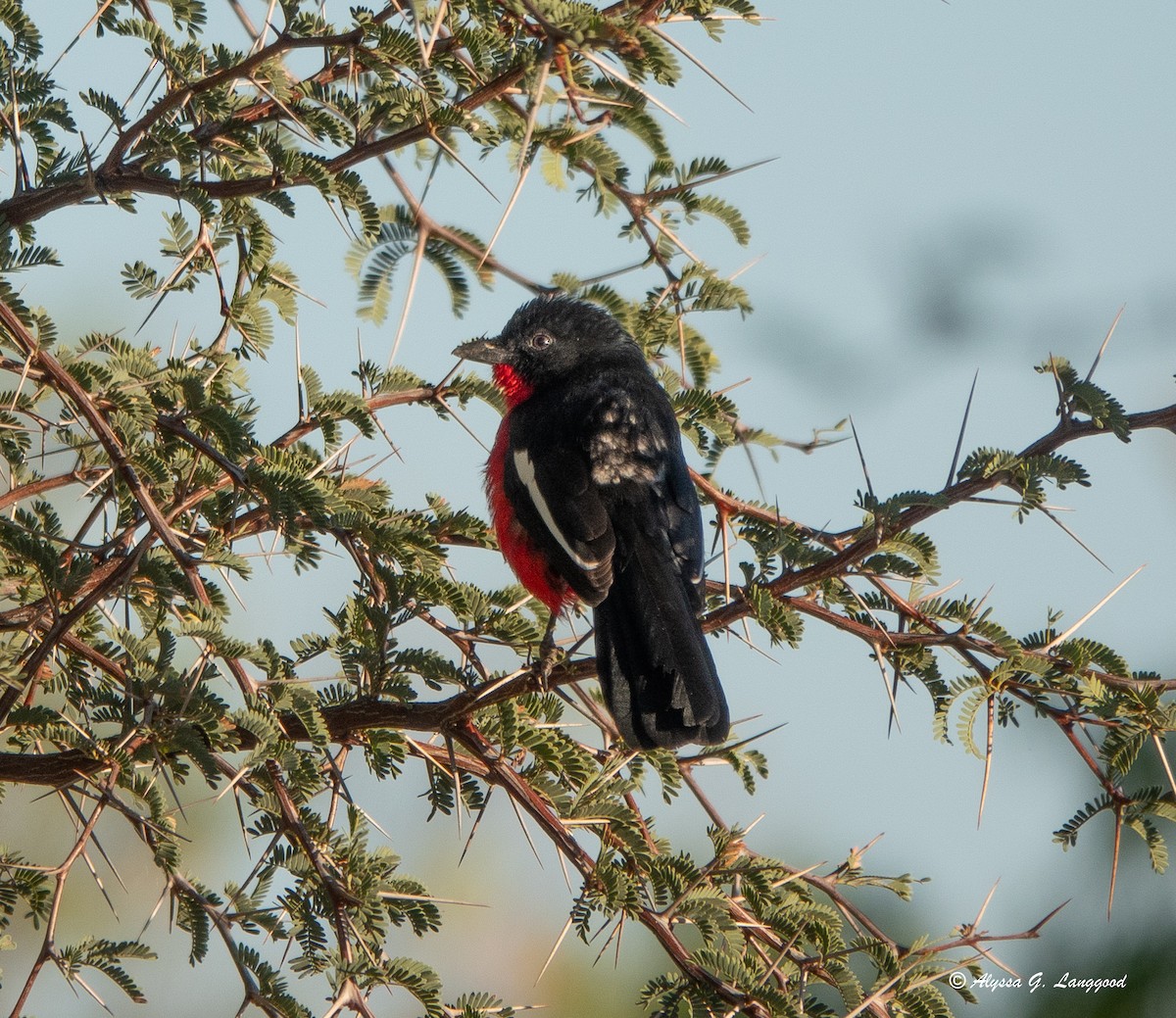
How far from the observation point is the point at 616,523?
408 cm

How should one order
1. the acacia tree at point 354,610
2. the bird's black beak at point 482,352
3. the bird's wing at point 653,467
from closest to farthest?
the acacia tree at point 354,610
the bird's wing at point 653,467
the bird's black beak at point 482,352

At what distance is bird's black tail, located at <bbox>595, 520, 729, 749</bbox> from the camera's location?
3.32m

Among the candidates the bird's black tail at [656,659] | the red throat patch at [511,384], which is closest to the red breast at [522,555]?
the bird's black tail at [656,659]

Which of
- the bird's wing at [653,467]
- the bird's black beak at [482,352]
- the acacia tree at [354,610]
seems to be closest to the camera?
the acacia tree at [354,610]

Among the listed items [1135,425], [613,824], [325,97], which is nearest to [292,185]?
[325,97]

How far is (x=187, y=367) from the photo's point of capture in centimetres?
308

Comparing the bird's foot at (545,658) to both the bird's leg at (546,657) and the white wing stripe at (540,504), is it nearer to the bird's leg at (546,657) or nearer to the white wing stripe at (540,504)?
the bird's leg at (546,657)

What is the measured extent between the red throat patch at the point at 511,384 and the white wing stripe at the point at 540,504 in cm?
70

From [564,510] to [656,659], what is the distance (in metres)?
0.76

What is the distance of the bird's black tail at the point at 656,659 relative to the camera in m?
3.32

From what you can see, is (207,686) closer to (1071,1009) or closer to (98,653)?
(98,653)

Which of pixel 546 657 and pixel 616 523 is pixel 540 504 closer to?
pixel 616 523

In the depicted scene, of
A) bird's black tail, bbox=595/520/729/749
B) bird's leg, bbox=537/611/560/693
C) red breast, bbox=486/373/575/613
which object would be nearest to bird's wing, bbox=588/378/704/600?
bird's black tail, bbox=595/520/729/749

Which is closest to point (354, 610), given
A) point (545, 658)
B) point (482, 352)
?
point (545, 658)
